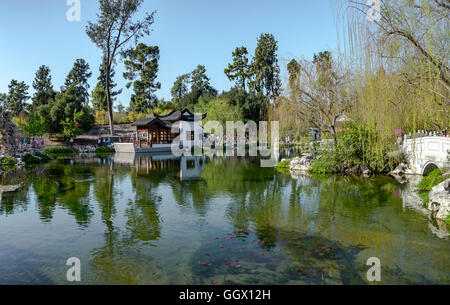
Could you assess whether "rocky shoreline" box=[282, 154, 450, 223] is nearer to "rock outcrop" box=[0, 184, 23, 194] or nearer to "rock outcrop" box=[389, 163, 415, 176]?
"rock outcrop" box=[389, 163, 415, 176]

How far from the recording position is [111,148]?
31.9m

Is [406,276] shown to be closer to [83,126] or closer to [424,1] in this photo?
[424,1]

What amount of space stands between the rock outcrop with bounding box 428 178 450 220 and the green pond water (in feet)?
1.22

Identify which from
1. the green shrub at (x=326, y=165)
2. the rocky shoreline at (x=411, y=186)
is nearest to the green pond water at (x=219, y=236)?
the rocky shoreline at (x=411, y=186)

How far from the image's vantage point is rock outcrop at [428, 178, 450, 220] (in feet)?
25.0

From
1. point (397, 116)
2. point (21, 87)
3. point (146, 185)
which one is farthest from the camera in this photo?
point (21, 87)

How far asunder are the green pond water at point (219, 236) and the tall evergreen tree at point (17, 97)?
44556 millimetres

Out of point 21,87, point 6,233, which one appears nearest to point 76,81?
point 21,87

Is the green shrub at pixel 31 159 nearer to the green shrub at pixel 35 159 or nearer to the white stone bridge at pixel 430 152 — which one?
the green shrub at pixel 35 159

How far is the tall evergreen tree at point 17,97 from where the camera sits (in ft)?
160

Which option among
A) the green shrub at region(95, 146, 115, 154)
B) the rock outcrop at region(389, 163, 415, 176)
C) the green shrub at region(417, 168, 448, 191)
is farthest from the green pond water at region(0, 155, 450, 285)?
the green shrub at region(95, 146, 115, 154)

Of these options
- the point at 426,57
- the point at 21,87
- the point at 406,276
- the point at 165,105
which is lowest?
the point at 406,276

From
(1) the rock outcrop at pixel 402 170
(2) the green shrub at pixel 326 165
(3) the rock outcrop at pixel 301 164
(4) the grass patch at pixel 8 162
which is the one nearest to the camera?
(1) the rock outcrop at pixel 402 170

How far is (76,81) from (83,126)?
15981 millimetres
